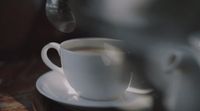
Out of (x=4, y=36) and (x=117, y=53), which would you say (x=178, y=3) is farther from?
(x=4, y=36)

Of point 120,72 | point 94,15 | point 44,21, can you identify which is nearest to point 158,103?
point 120,72

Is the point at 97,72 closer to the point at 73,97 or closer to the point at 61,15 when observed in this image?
the point at 73,97

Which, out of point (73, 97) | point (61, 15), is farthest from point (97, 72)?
point (61, 15)

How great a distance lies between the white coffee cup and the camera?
0.39 m

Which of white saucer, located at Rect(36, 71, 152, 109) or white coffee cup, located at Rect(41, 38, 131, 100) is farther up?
white coffee cup, located at Rect(41, 38, 131, 100)

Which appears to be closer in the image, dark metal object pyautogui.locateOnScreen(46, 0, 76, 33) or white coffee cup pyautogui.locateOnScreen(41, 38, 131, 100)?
white coffee cup pyautogui.locateOnScreen(41, 38, 131, 100)

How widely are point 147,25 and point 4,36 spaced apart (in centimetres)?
38

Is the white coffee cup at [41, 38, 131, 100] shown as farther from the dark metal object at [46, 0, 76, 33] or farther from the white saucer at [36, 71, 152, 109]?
the dark metal object at [46, 0, 76, 33]

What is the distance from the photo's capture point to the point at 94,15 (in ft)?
1.83

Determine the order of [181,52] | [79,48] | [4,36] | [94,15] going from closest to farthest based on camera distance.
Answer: [181,52] → [79,48] → [94,15] → [4,36]

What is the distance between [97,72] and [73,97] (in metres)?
0.05

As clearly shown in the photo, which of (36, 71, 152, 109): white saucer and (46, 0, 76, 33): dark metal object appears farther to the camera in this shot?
(46, 0, 76, 33): dark metal object

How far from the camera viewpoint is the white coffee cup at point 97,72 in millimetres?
387

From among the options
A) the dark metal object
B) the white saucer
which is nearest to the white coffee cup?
the white saucer
